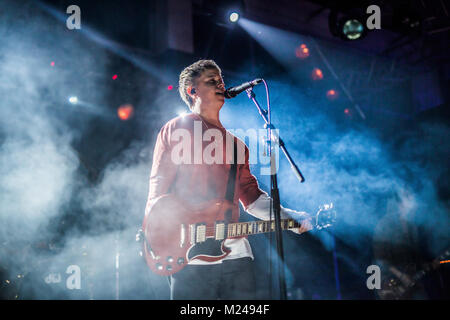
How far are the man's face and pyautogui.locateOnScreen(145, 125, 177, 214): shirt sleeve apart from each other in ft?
1.45

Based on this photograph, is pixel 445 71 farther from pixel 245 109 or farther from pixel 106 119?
pixel 106 119

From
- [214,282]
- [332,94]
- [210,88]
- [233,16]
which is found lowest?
[214,282]

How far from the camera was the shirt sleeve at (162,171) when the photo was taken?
2429mm

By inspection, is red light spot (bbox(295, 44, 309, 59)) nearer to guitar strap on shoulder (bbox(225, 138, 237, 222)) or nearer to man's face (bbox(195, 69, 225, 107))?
man's face (bbox(195, 69, 225, 107))

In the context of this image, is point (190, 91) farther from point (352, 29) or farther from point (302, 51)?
point (302, 51)

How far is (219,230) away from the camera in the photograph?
2.41m

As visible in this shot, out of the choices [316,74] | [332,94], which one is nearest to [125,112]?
[316,74]

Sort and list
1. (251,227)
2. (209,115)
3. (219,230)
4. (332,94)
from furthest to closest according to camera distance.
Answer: (332,94) < (209,115) < (251,227) < (219,230)

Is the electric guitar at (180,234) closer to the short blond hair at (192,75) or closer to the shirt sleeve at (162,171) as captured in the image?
the shirt sleeve at (162,171)

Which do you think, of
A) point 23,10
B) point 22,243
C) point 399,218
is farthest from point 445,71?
point 22,243

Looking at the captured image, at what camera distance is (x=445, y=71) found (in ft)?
24.5

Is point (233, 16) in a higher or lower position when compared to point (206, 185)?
higher

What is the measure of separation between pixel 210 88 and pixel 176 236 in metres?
1.29

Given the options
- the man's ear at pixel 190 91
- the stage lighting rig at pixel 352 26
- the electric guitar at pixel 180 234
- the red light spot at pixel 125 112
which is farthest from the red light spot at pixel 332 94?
the electric guitar at pixel 180 234
